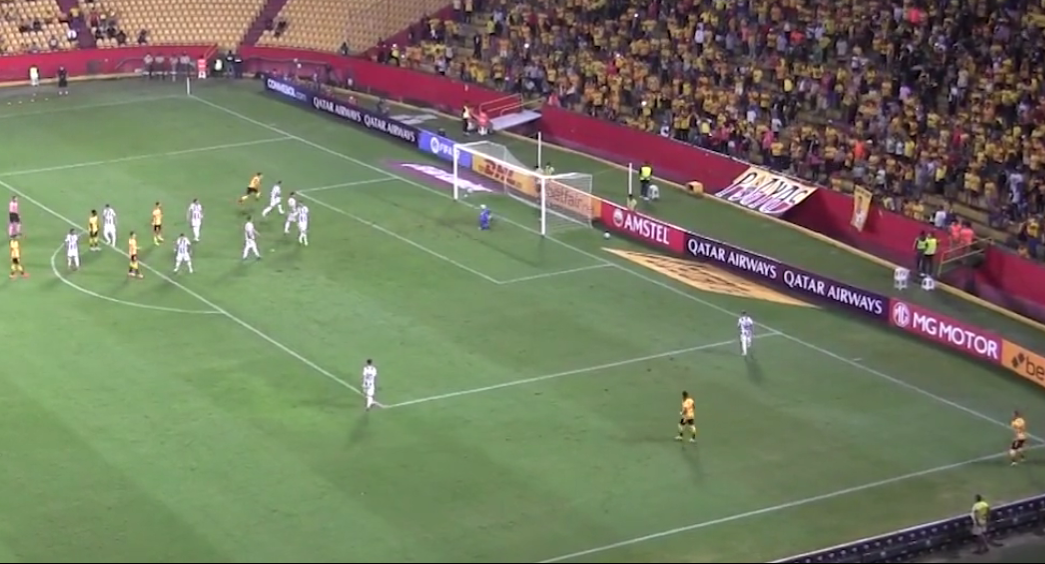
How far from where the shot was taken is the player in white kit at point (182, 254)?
54.9 meters

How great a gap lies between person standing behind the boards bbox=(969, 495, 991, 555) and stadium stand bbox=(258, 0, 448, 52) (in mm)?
51808

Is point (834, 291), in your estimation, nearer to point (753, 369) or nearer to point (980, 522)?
point (753, 369)

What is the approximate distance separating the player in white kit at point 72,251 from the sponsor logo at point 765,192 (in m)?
21.7

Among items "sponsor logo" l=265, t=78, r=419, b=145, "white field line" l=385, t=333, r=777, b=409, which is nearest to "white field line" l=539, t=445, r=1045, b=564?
"white field line" l=385, t=333, r=777, b=409

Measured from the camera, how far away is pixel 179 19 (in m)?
86.4

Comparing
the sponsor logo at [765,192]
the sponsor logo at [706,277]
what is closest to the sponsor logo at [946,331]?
the sponsor logo at [706,277]

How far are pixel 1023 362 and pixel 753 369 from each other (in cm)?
667

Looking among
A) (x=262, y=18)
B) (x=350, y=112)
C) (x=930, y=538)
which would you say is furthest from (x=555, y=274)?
(x=262, y=18)

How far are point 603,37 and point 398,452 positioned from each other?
3636 centimetres

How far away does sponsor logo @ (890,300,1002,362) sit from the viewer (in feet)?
156

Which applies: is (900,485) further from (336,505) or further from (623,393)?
(336,505)

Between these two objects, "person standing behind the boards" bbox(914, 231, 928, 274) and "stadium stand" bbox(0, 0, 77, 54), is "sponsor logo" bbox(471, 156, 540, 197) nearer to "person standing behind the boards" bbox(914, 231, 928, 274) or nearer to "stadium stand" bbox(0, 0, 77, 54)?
"person standing behind the boards" bbox(914, 231, 928, 274)

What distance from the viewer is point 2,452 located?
137 feet

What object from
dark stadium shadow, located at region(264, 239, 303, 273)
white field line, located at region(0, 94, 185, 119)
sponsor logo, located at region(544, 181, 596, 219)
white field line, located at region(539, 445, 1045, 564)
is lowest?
white field line, located at region(0, 94, 185, 119)
